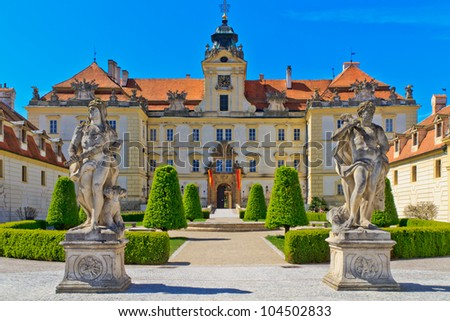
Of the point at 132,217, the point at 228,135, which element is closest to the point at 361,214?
the point at 132,217

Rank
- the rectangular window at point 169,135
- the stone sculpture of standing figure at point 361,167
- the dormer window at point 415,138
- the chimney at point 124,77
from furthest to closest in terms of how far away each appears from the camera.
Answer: the chimney at point 124,77
the rectangular window at point 169,135
the dormer window at point 415,138
the stone sculpture of standing figure at point 361,167

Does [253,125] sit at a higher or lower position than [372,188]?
higher

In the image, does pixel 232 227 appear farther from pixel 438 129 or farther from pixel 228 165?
pixel 228 165

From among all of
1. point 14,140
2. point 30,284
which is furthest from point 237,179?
point 30,284

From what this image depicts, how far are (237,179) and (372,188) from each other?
4010cm

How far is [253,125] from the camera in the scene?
50688 mm

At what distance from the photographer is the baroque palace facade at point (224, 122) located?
47.5 metres

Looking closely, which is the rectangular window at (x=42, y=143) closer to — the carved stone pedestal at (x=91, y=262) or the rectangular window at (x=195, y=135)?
the rectangular window at (x=195, y=135)

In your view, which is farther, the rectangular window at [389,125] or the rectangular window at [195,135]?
the rectangular window at [195,135]

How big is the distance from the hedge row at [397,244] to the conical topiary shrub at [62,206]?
10911 mm

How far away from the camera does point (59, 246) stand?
13.7 metres

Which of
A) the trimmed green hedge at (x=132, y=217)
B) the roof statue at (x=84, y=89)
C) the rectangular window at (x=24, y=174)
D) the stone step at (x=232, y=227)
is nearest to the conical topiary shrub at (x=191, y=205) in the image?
the stone step at (x=232, y=227)

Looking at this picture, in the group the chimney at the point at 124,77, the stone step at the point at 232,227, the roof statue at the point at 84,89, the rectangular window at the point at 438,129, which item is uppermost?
the chimney at the point at 124,77
